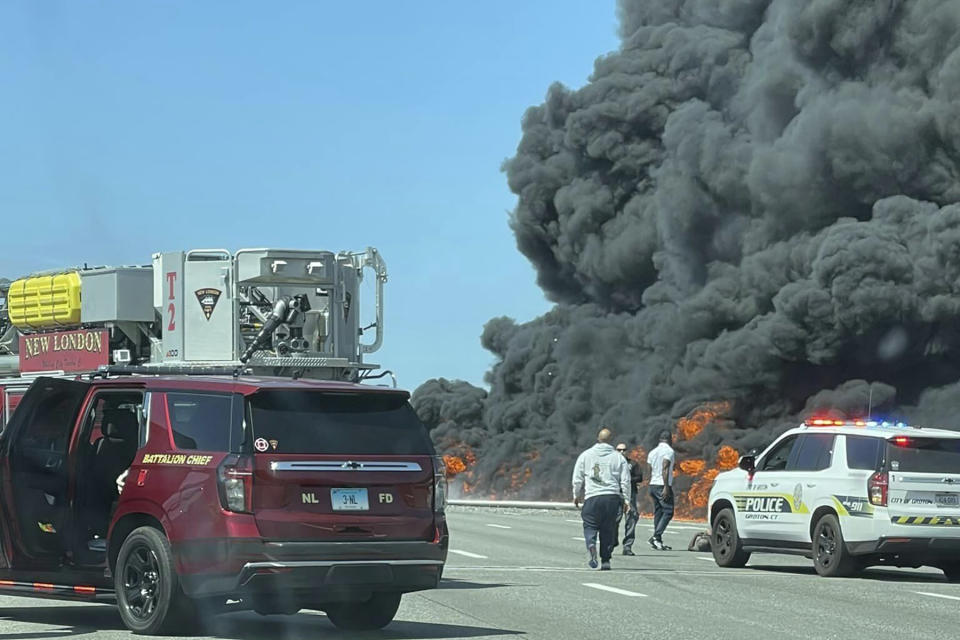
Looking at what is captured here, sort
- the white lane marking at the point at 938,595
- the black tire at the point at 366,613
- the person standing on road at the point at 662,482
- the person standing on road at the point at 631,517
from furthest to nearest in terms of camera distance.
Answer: the person standing on road at the point at 662,482, the person standing on road at the point at 631,517, the white lane marking at the point at 938,595, the black tire at the point at 366,613

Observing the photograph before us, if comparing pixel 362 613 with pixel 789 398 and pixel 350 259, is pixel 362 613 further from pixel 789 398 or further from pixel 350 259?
pixel 789 398

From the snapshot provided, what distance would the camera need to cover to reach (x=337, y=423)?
459 inches

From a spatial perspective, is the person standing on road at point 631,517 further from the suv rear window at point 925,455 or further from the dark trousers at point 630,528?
the suv rear window at point 925,455

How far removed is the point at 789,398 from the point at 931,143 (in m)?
9.58

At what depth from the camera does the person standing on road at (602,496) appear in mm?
19516

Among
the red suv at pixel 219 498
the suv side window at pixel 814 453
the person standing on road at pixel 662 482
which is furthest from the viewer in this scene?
the person standing on road at pixel 662 482

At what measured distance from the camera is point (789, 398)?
181 feet

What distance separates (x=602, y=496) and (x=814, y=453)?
2585 mm

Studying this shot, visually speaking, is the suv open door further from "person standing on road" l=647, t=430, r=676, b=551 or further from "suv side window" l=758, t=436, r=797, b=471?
"person standing on road" l=647, t=430, r=676, b=551

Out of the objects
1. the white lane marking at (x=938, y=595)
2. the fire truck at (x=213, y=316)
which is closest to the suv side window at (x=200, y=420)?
the fire truck at (x=213, y=316)

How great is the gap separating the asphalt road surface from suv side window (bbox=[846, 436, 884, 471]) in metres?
1.32

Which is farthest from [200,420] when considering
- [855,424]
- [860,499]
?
[855,424]

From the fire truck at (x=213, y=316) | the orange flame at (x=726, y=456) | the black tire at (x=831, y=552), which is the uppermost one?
the fire truck at (x=213, y=316)

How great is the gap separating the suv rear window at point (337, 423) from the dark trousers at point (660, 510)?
12.3m
